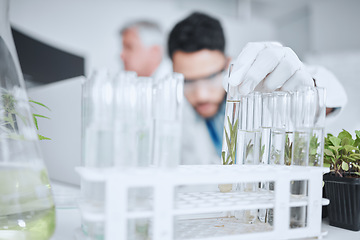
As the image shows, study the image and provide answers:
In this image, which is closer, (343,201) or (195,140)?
(343,201)

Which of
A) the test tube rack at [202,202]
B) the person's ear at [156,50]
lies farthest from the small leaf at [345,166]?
the person's ear at [156,50]

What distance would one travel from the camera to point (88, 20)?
227 centimetres

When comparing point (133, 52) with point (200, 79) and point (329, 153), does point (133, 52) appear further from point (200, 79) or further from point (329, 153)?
point (329, 153)

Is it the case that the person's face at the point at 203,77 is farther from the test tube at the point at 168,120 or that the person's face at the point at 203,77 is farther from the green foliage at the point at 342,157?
the test tube at the point at 168,120

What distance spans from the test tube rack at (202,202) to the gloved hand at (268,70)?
0.67 ft

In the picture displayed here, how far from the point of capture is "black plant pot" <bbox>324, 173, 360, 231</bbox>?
634 mm

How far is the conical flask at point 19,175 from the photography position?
18.0 inches

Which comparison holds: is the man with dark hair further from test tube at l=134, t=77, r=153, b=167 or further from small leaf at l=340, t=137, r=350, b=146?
test tube at l=134, t=77, r=153, b=167

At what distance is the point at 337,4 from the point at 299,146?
2.40 meters

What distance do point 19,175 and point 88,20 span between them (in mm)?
2000

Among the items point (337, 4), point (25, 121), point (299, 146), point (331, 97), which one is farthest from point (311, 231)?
point (337, 4)

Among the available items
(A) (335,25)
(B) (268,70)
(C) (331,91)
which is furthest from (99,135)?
(A) (335,25)

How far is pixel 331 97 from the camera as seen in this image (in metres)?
1.38

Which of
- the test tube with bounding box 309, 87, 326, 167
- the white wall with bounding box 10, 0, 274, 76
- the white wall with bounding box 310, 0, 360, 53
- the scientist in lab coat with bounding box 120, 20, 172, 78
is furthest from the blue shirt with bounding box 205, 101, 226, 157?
the test tube with bounding box 309, 87, 326, 167
